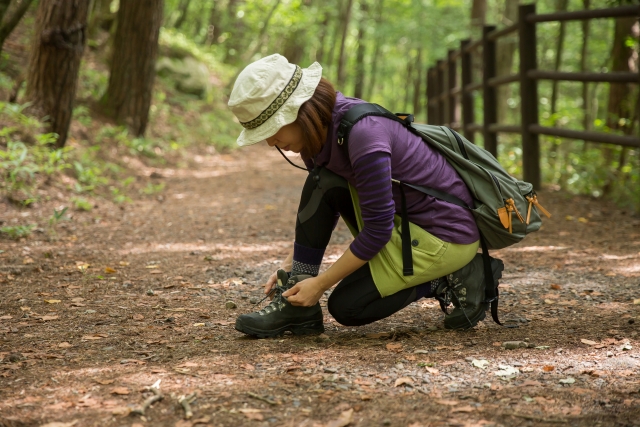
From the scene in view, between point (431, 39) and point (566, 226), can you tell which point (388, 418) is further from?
point (431, 39)

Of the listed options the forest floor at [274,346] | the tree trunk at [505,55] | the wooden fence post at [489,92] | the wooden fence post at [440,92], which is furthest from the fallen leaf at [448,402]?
the wooden fence post at [440,92]

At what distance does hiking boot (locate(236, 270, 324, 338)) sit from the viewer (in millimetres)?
2584

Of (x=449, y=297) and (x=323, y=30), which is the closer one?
(x=449, y=297)

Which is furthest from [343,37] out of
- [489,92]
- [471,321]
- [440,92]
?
[471,321]

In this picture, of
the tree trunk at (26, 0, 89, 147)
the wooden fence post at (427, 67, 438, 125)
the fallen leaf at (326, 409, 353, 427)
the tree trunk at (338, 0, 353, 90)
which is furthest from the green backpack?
the tree trunk at (338, 0, 353, 90)

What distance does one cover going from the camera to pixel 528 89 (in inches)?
251

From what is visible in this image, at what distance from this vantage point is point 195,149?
36.7 feet

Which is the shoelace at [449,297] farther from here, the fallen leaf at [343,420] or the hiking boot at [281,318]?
the fallen leaf at [343,420]

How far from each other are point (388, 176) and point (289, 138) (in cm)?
40

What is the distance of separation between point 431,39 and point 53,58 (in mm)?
12267

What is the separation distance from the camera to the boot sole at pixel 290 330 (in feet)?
8.48

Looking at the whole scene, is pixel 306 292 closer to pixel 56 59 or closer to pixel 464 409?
pixel 464 409

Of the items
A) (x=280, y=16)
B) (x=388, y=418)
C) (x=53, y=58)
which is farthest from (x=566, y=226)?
(x=280, y=16)

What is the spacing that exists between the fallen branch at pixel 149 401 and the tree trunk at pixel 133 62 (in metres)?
7.64
